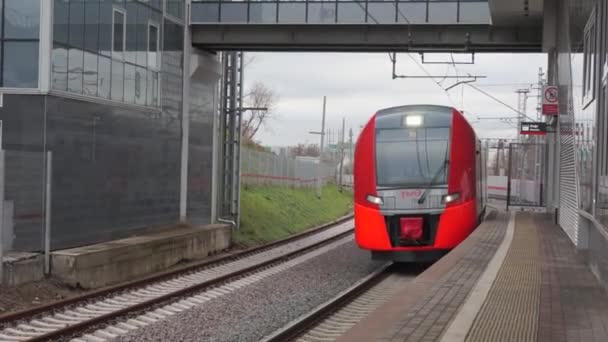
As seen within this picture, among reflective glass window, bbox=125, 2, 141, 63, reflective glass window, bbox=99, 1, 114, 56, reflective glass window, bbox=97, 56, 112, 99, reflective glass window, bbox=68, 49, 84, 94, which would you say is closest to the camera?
reflective glass window, bbox=68, 49, 84, 94

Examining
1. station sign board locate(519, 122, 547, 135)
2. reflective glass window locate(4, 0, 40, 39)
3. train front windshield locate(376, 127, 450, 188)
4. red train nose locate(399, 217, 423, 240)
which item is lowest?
red train nose locate(399, 217, 423, 240)

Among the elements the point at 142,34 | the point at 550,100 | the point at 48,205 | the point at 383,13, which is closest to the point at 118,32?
the point at 142,34

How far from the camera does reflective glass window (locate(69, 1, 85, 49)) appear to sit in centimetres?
1544

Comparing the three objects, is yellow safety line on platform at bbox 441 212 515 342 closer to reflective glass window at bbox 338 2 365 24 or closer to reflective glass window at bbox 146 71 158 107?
reflective glass window at bbox 338 2 365 24

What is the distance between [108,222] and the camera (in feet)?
55.1

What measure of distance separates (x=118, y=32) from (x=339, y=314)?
377 inches

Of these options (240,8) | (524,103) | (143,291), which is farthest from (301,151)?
(143,291)

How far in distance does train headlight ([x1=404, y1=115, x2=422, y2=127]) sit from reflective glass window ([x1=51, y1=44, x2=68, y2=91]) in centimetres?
702

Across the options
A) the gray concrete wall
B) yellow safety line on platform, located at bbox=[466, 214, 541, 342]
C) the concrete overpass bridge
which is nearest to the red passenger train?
yellow safety line on platform, located at bbox=[466, 214, 541, 342]

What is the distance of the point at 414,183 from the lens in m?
15.0

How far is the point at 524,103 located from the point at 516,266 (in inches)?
2113

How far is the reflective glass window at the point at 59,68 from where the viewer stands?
48.4 feet

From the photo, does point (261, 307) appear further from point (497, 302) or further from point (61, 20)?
point (61, 20)

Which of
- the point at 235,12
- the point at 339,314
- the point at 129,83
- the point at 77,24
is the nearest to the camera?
the point at 339,314
